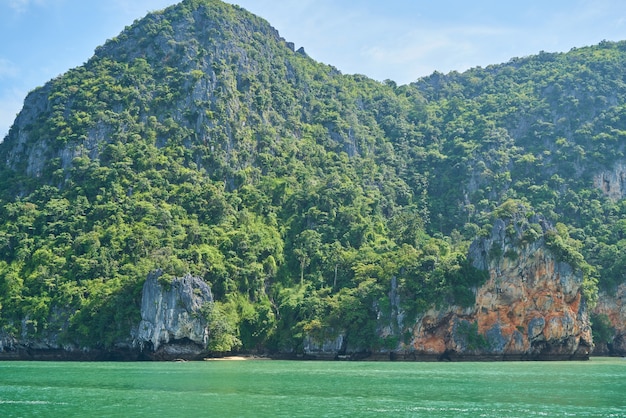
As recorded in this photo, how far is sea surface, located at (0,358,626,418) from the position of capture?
3075 cm

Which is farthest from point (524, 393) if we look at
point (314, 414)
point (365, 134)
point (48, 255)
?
point (365, 134)

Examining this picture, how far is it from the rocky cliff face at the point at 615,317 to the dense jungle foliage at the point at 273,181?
75.7 inches

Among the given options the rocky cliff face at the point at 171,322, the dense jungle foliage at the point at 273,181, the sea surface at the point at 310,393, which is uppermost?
the dense jungle foliage at the point at 273,181

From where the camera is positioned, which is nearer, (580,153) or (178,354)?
(178,354)

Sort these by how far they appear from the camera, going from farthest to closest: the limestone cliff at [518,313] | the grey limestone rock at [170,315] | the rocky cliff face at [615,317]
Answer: the rocky cliff face at [615,317] → the limestone cliff at [518,313] → the grey limestone rock at [170,315]

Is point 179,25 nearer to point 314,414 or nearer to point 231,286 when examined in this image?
point 231,286

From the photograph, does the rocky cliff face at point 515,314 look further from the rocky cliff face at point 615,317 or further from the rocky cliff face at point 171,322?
the rocky cliff face at point 171,322

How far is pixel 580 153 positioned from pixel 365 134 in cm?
3659

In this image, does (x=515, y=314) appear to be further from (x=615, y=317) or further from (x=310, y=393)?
(x=310, y=393)

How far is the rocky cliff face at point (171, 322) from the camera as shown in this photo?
7075 centimetres

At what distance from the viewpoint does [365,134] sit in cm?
13012

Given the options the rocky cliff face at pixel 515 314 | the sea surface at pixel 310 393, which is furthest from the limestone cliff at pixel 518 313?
the sea surface at pixel 310 393

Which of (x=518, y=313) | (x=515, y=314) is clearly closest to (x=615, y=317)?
(x=518, y=313)

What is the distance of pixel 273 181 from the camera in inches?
4124
